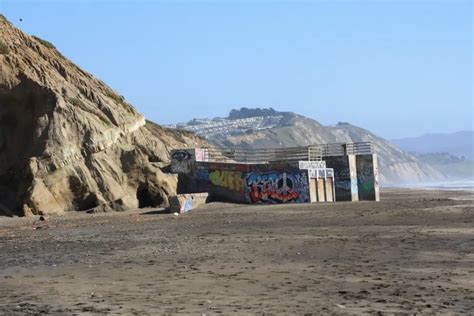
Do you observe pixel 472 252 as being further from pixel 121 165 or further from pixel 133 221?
pixel 121 165

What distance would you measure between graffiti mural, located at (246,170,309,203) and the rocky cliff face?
5516mm

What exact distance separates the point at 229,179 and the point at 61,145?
12106mm

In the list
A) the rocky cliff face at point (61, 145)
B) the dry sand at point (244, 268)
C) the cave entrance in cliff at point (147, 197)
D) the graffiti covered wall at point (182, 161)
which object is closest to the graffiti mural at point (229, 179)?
the graffiti covered wall at point (182, 161)

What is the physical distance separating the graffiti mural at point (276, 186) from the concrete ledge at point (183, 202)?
5.81m

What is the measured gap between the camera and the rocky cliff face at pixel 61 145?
123 ft

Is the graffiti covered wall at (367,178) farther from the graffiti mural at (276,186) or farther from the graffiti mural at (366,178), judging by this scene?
the graffiti mural at (276,186)

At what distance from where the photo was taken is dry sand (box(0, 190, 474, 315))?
1001 cm

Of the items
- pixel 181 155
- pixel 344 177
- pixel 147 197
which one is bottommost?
pixel 147 197

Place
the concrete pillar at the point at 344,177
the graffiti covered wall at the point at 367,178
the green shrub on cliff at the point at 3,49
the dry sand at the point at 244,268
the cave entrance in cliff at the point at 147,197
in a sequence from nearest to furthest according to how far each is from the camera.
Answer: the dry sand at the point at 244,268
the cave entrance in cliff at the point at 147,197
the green shrub on cliff at the point at 3,49
the concrete pillar at the point at 344,177
the graffiti covered wall at the point at 367,178

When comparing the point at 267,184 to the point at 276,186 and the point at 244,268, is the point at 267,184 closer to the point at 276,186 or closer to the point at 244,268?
the point at 276,186

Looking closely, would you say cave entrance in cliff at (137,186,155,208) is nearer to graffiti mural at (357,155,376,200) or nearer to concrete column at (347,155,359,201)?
concrete column at (347,155,359,201)

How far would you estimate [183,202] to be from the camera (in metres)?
37.0

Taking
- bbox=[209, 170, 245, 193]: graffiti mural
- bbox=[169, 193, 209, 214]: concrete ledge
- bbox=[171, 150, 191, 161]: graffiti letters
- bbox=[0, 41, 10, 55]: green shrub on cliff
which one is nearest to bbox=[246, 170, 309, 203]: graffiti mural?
bbox=[209, 170, 245, 193]: graffiti mural

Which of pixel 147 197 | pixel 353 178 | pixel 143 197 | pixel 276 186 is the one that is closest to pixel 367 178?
pixel 353 178
